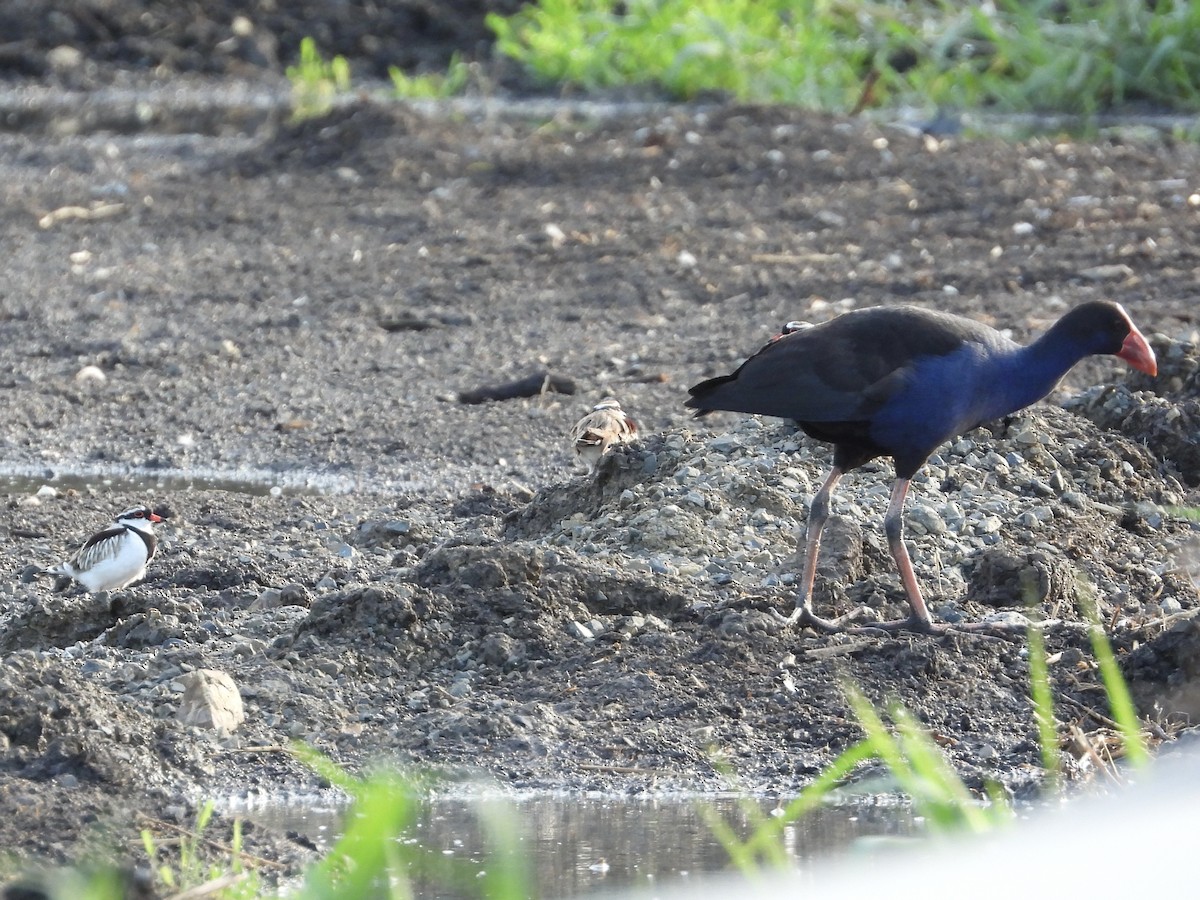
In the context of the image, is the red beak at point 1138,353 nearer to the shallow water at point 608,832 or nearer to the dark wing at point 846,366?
the dark wing at point 846,366

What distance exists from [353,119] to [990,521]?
911 cm

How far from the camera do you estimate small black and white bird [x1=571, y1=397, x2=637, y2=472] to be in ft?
25.2

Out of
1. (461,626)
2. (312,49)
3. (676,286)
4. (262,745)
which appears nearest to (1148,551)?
(461,626)

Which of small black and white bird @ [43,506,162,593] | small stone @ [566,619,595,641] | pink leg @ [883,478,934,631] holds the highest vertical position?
pink leg @ [883,478,934,631]

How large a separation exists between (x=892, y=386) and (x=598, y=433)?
7.34 ft

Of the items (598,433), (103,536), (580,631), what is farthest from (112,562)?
(598,433)

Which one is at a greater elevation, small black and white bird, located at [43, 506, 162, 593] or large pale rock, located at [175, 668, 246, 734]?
large pale rock, located at [175, 668, 246, 734]

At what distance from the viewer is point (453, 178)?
13.8 meters

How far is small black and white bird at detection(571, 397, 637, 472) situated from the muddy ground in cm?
30

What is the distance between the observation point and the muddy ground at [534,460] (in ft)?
17.1

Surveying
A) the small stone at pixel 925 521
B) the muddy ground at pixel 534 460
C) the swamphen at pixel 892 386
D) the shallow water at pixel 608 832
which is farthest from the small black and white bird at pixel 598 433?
the shallow water at pixel 608 832

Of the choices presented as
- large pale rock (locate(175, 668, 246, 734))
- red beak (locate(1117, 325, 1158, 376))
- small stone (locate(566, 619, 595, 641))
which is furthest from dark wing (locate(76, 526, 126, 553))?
red beak (locate(1117, 325, 1158, 376))

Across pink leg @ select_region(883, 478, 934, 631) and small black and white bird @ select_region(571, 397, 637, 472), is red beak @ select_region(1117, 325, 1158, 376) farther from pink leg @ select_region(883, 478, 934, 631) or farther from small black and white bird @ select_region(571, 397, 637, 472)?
small black and white bird @ select_region(571, 397, 637, 472)

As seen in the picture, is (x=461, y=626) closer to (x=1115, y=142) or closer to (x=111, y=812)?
(x=111, y=812)
